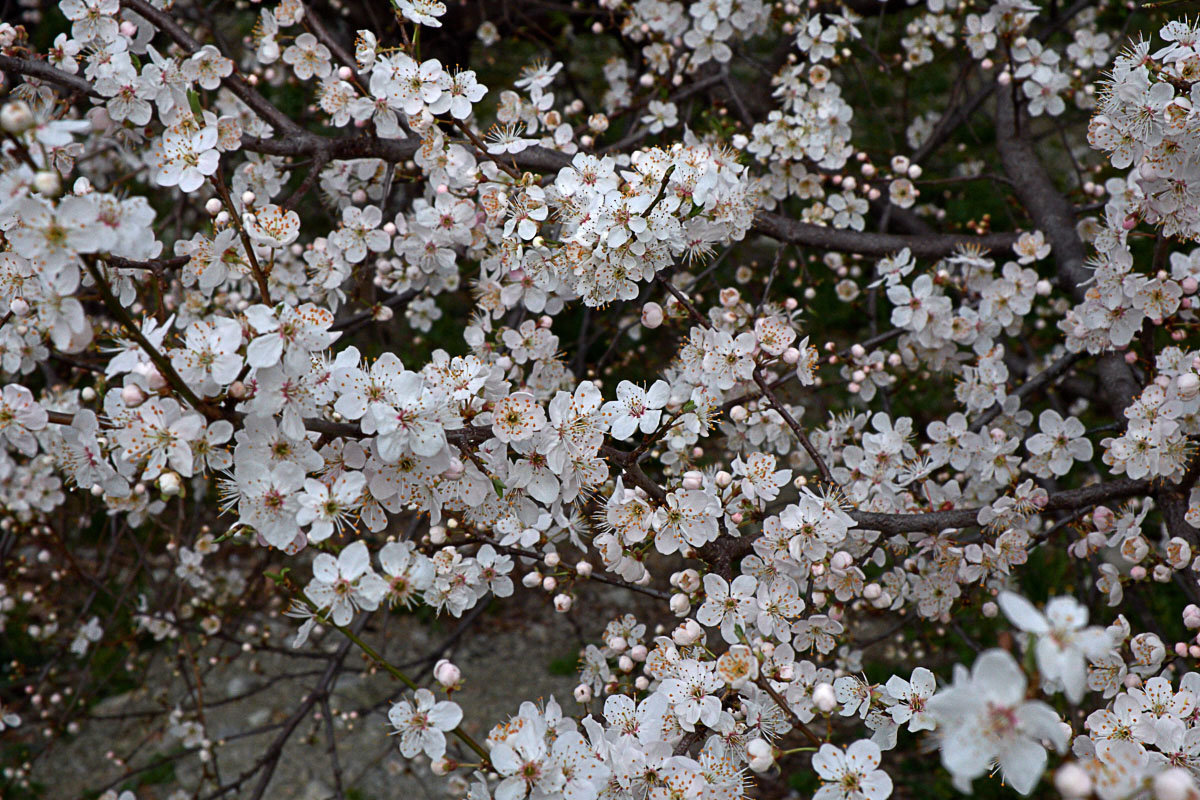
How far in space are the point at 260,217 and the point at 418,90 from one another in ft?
1.63

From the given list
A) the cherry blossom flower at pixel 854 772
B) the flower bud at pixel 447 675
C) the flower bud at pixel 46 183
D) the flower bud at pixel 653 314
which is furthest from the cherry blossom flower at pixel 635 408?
the flower bud at pixel 46 183

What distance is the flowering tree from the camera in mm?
1433

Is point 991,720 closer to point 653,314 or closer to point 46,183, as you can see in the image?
point 653,314

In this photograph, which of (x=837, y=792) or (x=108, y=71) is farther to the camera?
(x=108, y=71)

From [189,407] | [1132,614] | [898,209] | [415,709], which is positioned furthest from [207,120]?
[1132,614]

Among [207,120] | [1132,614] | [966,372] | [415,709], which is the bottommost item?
[1132,614]

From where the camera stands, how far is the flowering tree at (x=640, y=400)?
4.70ft

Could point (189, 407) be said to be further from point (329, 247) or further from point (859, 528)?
point (859, 528)

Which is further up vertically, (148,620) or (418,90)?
(418,90)

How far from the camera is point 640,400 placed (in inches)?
70.9

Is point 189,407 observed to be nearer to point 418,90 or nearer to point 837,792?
point 418,90

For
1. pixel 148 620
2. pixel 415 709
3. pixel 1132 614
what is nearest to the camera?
pixel 415 709

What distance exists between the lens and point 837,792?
144 cm

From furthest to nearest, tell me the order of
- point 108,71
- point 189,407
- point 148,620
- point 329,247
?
point 148,620, point 329,247, point 108,71, point 189,407
